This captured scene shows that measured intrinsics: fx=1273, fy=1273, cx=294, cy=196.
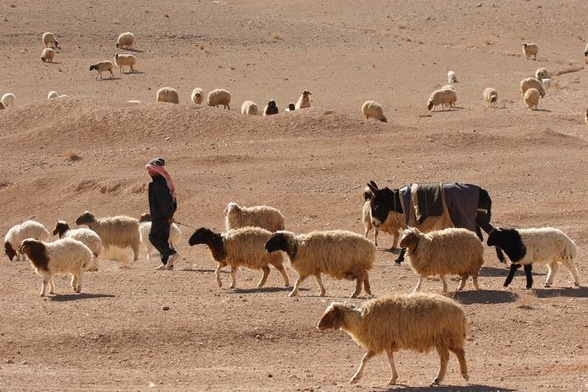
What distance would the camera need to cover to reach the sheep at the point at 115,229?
23.0 meters

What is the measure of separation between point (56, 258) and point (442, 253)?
540 centimetres

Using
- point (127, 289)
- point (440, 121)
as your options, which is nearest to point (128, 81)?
point (440, 121)

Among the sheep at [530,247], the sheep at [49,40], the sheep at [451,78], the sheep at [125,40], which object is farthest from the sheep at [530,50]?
the sheep at [530,247]

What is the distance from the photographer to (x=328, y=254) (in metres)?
17.5

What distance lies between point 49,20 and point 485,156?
3591cm

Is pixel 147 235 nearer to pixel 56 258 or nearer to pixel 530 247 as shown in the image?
pixel 56 258

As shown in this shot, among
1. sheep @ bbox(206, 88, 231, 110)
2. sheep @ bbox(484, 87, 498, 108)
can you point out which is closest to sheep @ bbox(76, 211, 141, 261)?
sheep @ bbox(206, 88, 231, 110)

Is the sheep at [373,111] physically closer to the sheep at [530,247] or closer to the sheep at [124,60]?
the sheep at [124,60]

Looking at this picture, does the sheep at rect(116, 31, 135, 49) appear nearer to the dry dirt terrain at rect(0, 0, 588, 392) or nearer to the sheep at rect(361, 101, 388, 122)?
the dry dirt terrain at rect(0, 0, 588, 392)

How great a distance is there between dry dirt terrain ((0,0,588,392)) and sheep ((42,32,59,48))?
45cm

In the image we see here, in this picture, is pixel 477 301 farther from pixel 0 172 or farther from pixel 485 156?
pixel 0 172

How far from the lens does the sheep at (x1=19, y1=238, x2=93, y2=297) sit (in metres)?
17.7

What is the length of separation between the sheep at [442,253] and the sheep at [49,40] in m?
41.2

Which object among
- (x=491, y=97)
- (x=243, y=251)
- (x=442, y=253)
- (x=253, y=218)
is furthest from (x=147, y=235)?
(x=491, y=97)
